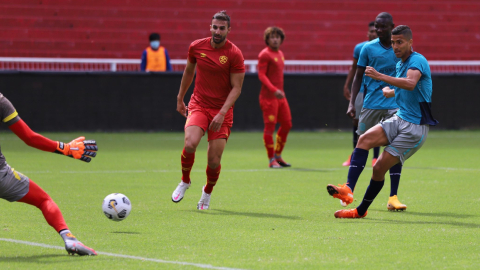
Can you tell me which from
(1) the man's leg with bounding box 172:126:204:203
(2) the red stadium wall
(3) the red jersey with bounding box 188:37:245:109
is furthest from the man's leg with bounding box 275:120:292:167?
(2) the red stadium wall

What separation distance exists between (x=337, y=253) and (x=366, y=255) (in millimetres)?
223

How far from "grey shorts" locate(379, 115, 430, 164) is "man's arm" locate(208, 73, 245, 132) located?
1.70 metres

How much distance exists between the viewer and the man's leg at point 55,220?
16.7 ft

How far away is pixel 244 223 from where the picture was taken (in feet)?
22.2

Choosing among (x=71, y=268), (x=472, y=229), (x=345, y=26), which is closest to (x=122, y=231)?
(x=71, y=268)

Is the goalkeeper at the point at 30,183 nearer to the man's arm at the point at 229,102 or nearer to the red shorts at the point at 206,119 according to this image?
the man's arm at the point at 229,102

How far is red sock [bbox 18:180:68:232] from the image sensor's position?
5.23 m

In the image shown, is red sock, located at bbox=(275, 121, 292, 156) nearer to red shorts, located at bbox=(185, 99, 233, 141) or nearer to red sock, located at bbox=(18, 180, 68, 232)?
red shorts, located at bbox=(185, 99, 233, 141)

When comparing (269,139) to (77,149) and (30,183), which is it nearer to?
(30,183)

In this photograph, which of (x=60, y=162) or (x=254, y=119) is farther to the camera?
(x=254, y=119)

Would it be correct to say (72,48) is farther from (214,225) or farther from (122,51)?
(214,225)

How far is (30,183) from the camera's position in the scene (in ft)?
17.5

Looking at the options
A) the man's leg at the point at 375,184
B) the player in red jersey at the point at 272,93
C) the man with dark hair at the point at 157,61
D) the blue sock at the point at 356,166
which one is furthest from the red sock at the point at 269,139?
the man with dark hair at the point at 157,61

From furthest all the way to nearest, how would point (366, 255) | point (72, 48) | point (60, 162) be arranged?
point (72, 48), point (60, 162), point (366, 255)
